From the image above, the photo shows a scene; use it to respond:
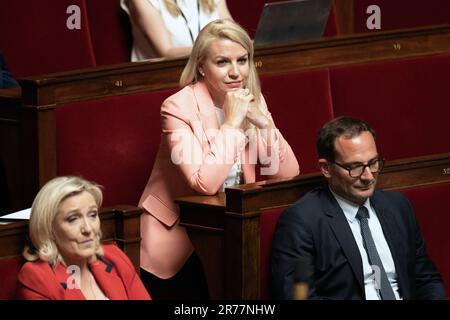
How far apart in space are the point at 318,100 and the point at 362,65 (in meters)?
0.12

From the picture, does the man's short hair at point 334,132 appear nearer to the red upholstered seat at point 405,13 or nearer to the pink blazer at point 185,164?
the pink blazer at point 185,164

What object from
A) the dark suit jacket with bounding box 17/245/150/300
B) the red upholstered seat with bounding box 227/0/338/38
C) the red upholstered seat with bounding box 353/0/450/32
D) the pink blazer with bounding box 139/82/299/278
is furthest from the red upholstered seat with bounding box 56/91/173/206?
the red upholstered seat with bounding box 353/0/450/32

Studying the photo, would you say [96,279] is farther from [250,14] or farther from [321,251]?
[250,14]

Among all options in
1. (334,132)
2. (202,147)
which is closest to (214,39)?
(202,147)

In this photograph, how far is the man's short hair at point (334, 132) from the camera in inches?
55.6

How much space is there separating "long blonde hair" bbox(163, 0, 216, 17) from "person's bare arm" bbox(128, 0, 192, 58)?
0.09 ft

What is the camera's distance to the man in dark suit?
1.38 m

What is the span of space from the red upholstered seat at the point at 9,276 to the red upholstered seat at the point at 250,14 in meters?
1.08

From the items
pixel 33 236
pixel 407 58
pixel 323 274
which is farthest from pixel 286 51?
pixel 33 236

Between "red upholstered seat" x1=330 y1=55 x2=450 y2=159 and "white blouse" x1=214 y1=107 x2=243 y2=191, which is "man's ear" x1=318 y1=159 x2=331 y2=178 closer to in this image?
"white blouse" x1=214 y1=107 x2=243 y2=191

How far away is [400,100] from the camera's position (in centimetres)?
197

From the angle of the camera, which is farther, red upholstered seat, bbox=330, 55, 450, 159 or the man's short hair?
red upholstered seat, bbox=330, 55, 450, 159

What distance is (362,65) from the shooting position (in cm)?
195

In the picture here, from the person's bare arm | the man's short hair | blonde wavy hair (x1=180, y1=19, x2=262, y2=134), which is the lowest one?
the man's short hair
